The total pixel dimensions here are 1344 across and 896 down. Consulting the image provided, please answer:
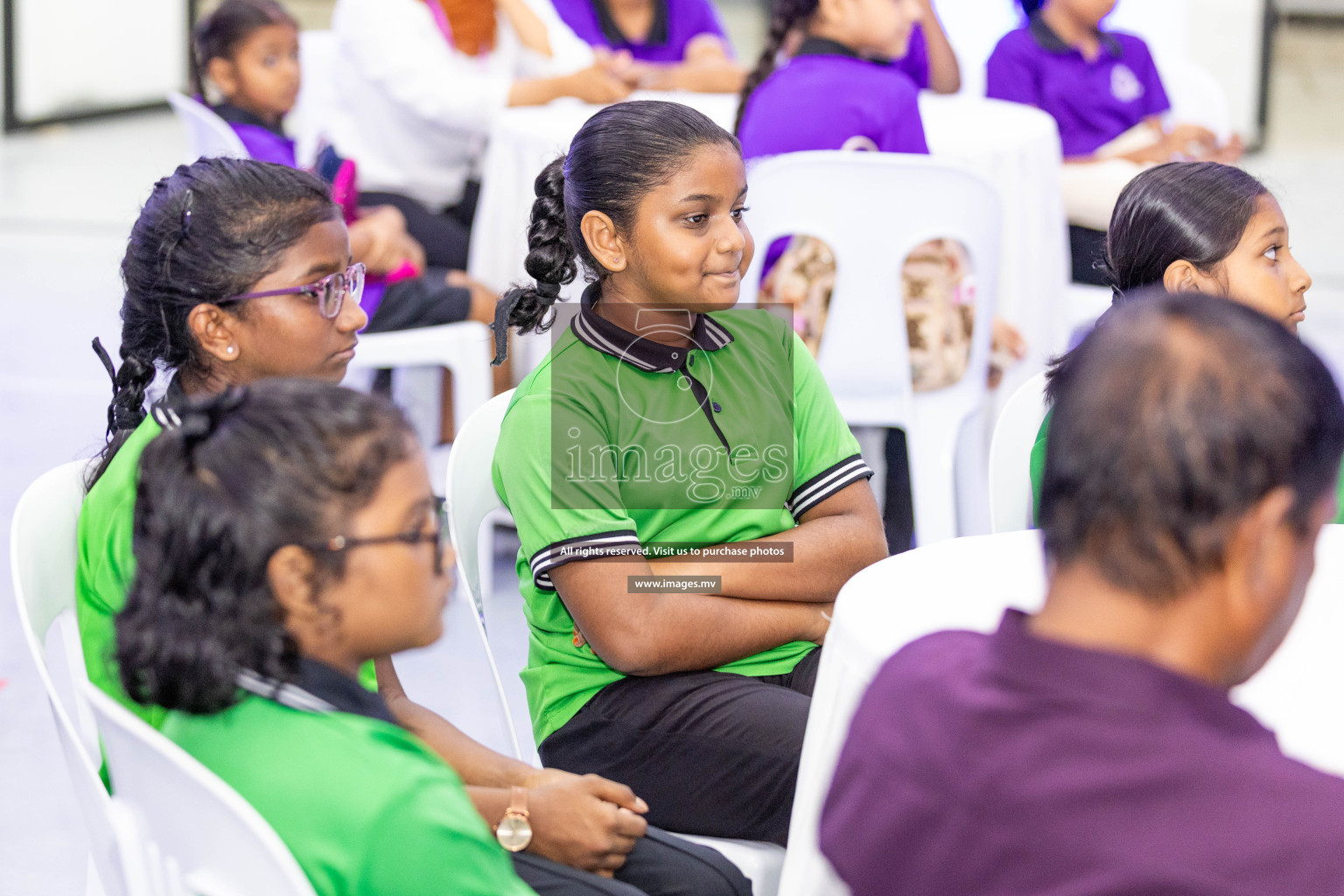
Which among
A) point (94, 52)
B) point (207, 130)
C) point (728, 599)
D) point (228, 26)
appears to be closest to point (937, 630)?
point (728, 599)

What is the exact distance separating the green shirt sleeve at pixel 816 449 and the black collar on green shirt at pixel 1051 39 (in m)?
2.47

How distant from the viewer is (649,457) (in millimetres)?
1677

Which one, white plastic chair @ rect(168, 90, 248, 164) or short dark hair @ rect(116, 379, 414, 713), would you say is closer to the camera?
short dark hair @ rect(116, 379, 414, 713)

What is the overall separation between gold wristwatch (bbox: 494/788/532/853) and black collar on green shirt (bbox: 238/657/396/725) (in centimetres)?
25

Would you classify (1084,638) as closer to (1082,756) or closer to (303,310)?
(1082,756)

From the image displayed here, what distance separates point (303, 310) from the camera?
5.49ft

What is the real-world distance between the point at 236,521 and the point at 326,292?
26.8 inches

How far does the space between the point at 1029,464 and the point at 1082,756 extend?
3.66 feet

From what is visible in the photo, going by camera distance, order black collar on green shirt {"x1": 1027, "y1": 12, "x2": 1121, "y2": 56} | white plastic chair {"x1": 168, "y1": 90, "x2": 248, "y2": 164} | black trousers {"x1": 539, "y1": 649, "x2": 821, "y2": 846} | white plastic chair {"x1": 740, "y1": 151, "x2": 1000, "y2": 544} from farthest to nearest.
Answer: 1. black collar on green shirt {"x1": 1027, "y1": 12, "x2": 1121, "y2": 56}
2. white plastic chair {"x1": 168, "y1": 90, "x2": 248, "y2": 164}
3. white plastic chair {"x1": 740, "y1": 151, "x2": 1000, "y2": 544}
4. black trousers {"x1": 539, "y1": 649, "x2": 821, "y2": 846}

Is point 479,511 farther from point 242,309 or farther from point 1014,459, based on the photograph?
point 1014,459

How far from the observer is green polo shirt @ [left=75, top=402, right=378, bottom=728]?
4.40 feet

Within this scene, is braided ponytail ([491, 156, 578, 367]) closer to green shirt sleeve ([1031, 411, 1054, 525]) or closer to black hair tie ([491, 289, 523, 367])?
black hair tie ([491, 289, 523, 367])

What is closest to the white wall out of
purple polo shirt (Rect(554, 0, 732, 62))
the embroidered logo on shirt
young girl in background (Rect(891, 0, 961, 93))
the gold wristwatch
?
purple polo shirt (Rect(554, 0, 732, 62))

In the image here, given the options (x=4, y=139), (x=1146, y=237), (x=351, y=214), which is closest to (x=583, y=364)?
(x=1146, y=237)
